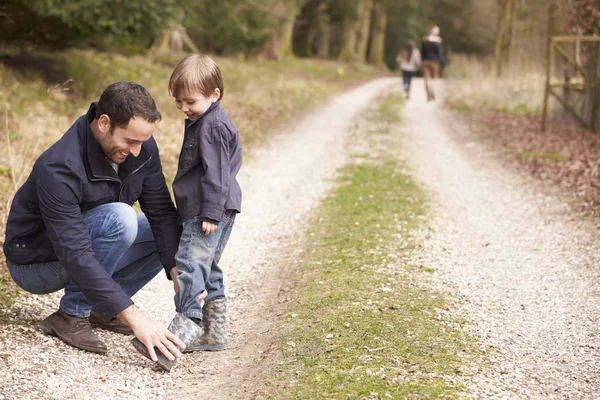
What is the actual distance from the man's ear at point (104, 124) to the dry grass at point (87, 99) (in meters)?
2.34

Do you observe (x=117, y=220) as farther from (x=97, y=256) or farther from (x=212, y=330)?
(x=212, y=330)

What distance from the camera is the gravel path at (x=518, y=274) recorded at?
3879mm

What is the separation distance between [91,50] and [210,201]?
47.1ft

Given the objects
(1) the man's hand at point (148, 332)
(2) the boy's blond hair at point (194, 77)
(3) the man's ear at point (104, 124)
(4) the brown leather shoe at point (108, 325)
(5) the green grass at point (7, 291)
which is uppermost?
(2) the boy's blond hair at point (194, 77)

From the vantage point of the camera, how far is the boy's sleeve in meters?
3.87

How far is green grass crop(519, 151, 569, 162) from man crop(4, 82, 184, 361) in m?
8.58

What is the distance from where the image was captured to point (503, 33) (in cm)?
2759

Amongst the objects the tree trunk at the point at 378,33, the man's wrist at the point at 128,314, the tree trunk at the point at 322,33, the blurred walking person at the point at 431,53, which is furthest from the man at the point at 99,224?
the tree trunk at the point at 378,33

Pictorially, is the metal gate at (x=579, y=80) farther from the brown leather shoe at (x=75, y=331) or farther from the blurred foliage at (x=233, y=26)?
the blurred foliage at (x=233, y=26)

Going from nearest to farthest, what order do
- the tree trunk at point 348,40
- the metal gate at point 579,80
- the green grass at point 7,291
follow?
1. the green grass at point 7,291
2. the metal gate at point 579,80
3. the tree trunk at point 348,40

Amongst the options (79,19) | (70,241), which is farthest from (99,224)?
(79,19)

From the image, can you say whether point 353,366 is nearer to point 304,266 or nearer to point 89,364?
point 89,364

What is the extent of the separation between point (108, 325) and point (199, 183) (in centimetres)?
116

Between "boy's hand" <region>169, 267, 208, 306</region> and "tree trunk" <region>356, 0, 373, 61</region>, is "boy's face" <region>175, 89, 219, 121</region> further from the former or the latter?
"tree trunk" <region>356, 0, 373, 61</region>
